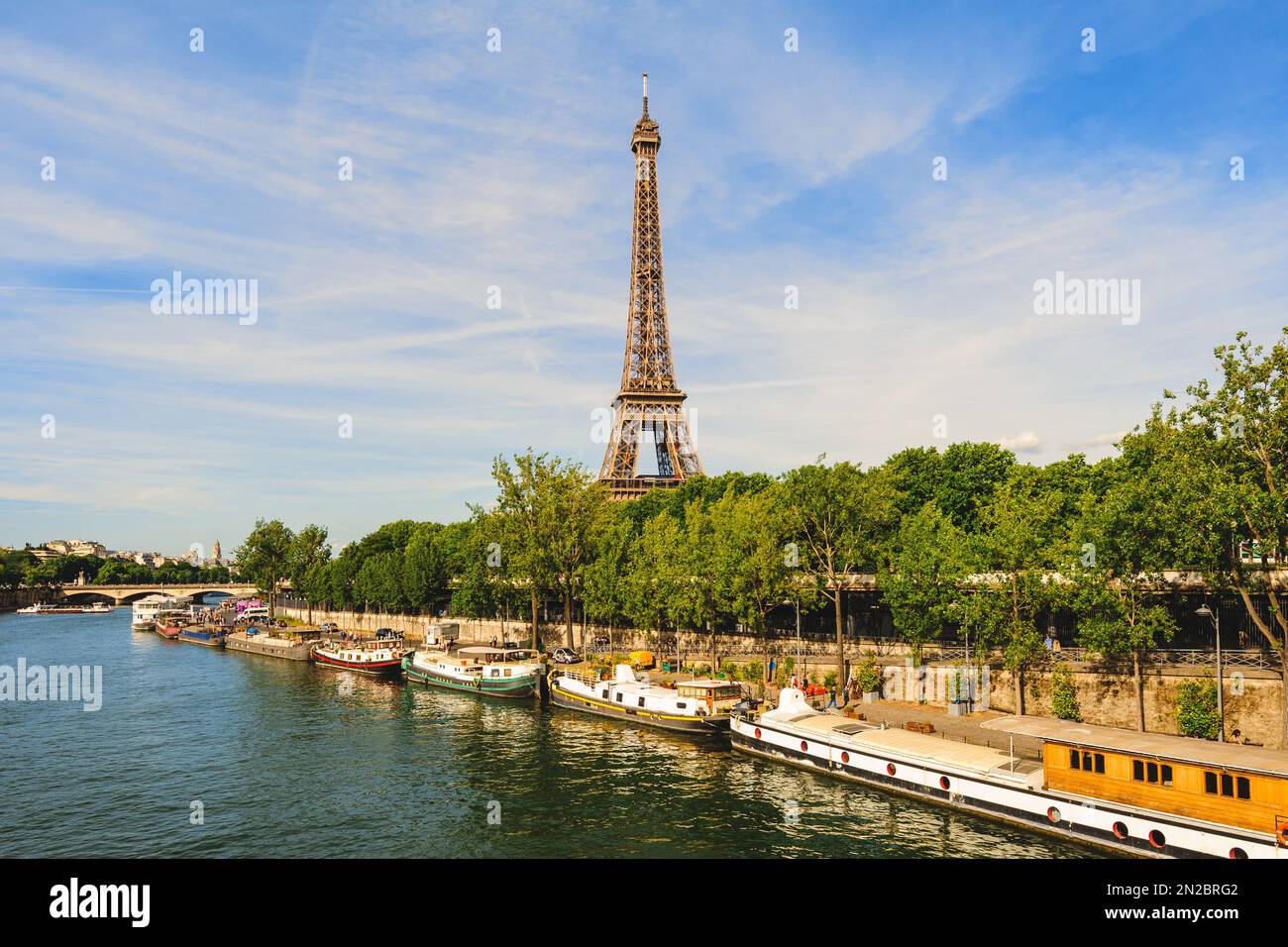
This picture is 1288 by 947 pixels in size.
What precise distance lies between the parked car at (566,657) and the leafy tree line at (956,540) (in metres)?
3.74

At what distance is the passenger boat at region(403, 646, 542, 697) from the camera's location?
70438 millimetres

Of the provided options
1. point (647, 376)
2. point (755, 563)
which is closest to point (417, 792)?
point (755, 563)

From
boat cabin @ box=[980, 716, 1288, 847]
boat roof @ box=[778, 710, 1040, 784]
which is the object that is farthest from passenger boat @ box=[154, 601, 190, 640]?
boat cabin @ box=[980, 716, 1288, 847]

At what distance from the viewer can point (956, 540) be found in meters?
56.2

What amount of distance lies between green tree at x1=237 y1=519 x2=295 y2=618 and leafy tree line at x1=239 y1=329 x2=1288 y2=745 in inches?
2519

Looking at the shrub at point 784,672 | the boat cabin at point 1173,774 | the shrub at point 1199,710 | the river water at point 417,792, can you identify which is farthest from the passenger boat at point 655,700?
the shrub at point 1199,710

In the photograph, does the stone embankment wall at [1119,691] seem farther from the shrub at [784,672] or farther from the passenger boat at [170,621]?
the passenger boat at [170,621]

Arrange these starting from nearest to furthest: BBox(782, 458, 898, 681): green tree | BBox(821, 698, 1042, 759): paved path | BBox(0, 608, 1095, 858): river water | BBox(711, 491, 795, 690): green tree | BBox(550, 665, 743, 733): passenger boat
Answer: BBox(0, 608, 1095, 858): river water
BBox(821, 698, 1042, 759): paved path
BBox(550, 665, 743, 733): passenger boat
BBox(782, 458, 898, 681): green tree
BBox(711, 491, 795, 690): green tree

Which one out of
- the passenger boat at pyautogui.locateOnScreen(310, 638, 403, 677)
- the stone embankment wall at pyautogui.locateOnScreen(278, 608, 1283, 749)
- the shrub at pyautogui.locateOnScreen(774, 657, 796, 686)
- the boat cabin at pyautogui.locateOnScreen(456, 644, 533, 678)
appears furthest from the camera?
the passenger boat at pyautogui.locateOnScreen(310, 638, 403, 677)

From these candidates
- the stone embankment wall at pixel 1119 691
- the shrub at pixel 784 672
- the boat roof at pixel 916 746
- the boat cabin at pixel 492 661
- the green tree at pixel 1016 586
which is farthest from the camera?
the boat cabin at pixel 492 661

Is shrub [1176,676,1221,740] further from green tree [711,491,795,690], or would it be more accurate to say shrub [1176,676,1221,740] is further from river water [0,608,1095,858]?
green tree [711,491,795,690]

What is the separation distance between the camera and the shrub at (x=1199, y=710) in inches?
1713

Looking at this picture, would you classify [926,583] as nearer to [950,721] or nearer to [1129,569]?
[950,721]

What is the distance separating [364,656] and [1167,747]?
78052 millimetres
